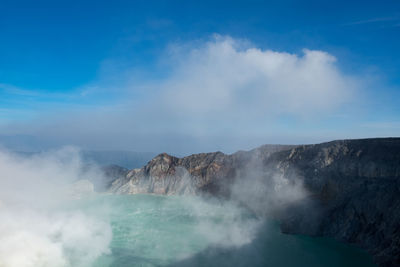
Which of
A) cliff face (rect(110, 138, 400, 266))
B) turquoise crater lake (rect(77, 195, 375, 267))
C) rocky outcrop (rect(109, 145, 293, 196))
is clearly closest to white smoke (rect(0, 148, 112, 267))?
turquoise crater lake (rect(77, 195, 375, 267))

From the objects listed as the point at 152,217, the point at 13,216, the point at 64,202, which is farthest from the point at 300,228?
the point at 64,202

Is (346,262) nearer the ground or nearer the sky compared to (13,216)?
nearer the ground

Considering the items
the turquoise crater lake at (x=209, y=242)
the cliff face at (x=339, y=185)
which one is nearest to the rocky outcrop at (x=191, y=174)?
the cliff face at (x=339, y=185)

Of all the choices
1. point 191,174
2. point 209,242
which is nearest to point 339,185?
point 209,242

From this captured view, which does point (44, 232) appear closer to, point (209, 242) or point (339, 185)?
point (209, 242)

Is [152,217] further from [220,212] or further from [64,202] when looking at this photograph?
[64,202]

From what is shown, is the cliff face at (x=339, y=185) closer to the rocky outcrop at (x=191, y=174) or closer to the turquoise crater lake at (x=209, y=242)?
the rocky outcrop at (x=191, y=174)
